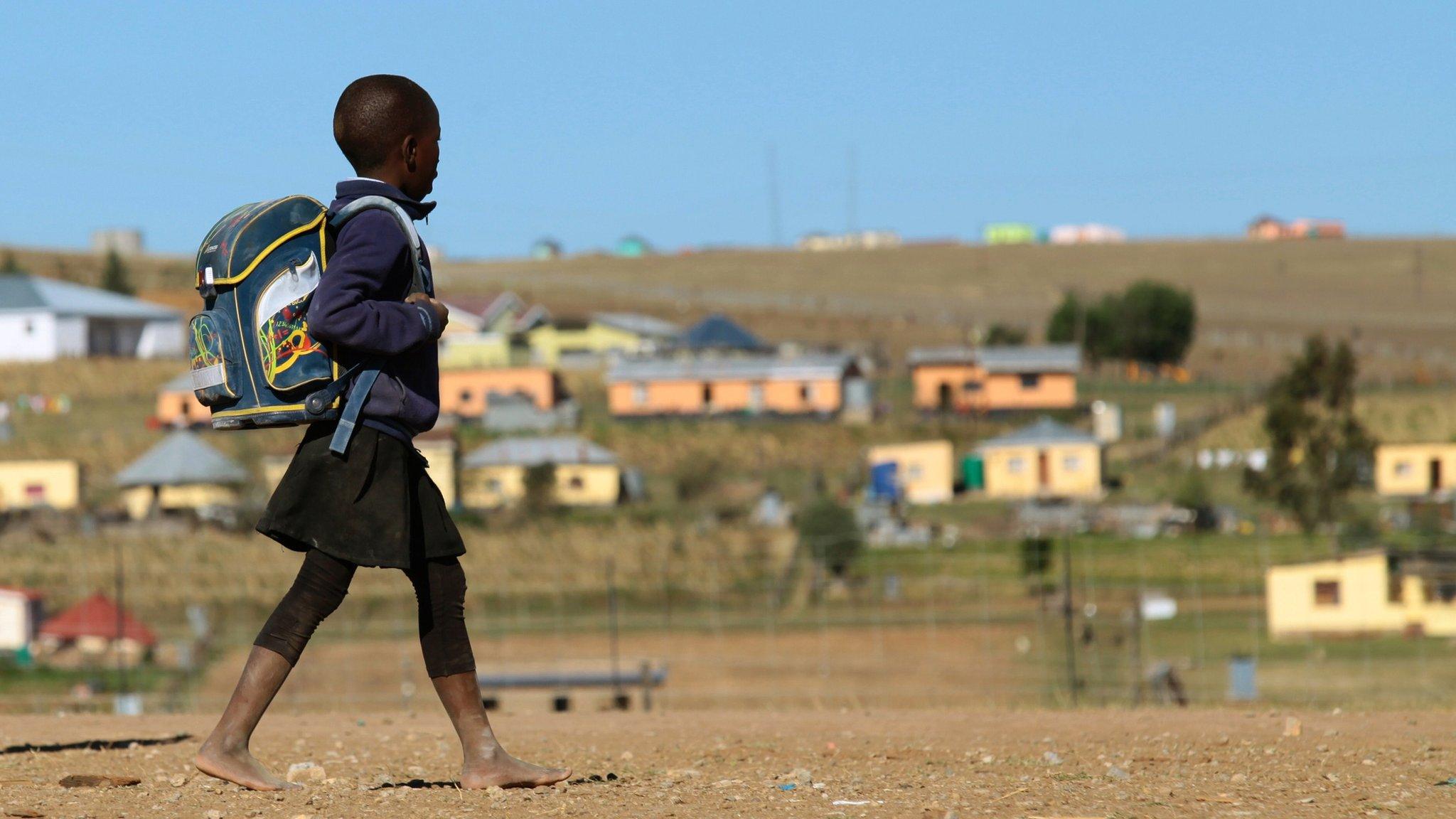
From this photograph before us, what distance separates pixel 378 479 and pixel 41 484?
43.9 meters

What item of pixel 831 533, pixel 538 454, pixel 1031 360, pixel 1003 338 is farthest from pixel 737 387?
pixel 831 533

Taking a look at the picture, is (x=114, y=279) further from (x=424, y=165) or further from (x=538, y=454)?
(x=424, y=165)

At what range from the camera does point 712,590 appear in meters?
29.4

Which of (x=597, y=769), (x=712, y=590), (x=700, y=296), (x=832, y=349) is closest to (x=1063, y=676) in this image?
(x=712, y=590)

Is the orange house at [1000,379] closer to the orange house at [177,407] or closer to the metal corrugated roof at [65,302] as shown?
the orange house at [177,407]

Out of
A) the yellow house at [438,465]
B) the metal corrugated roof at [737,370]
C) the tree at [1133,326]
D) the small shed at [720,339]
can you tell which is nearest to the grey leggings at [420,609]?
the yellow house at [438,465]

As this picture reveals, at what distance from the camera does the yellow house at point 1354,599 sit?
2705cm

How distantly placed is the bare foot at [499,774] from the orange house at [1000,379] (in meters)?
58.4

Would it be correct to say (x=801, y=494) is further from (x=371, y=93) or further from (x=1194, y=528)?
(x=371, y=93)

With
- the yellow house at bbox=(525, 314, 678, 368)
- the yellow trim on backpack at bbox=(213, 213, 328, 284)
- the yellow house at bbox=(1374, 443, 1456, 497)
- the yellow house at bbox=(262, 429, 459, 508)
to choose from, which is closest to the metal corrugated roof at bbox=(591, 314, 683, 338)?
the yellow house at bbox=(525, 314, 678, 368)

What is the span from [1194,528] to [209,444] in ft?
92.0

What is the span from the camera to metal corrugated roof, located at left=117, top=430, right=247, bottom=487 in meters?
44.7

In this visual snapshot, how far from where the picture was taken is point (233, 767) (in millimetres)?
4613

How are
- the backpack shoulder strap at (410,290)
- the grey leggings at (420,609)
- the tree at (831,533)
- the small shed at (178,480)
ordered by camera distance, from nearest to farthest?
the backpack shoulder strap at (410,290)
the grey leggings at (420,609)
the tree at (831,533)
the small shed at (178,480)
